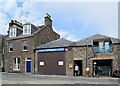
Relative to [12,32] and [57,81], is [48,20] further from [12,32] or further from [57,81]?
[57,81]

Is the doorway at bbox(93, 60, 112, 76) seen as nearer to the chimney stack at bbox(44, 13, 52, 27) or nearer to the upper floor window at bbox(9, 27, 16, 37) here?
the chimney stack at bbox(44, 13, 52, 27)

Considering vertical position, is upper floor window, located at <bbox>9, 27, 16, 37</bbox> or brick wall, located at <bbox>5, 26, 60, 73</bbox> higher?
upper floor window, located at <bbox>9, 27, 16, 37</bbox>

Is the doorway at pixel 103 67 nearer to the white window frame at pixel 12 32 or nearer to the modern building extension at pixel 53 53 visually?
the modern building extension at pixel 53 53

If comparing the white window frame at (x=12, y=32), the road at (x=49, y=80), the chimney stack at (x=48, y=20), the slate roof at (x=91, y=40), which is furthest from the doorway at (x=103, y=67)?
the white window frame at (x=12, y=32)

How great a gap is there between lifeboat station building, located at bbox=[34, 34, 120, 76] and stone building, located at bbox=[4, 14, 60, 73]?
3170 mm

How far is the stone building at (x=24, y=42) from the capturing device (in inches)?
1522

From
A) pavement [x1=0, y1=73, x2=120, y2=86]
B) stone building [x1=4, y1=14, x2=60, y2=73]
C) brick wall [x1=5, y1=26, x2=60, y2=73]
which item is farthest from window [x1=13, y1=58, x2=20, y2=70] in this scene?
pavement [x1=0, y1=73, x2=120, y2=86]

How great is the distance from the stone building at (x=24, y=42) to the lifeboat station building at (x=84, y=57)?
3170 millimetres

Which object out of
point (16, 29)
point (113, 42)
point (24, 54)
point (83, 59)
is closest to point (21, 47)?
point (24, 54)

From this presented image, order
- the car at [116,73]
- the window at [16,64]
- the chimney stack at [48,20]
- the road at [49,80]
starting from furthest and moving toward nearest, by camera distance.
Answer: the chimney stack at [48,20] → the window at [16,64] → the car at [116,73] → the road at [49,80]

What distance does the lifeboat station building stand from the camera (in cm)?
3200

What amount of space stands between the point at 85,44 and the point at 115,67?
16.3 feet

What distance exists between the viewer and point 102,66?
33.5 metres

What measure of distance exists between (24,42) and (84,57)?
464 inches
